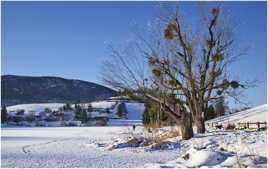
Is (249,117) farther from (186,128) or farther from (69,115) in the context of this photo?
(69,115)

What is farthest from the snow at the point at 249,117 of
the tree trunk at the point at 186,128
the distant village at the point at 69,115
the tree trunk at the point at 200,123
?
the distant village at the point at 69,115

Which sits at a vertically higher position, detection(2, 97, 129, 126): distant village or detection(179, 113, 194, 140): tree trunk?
detection(2, 97, 129, 126): distant village

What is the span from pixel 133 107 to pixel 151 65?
147 meters

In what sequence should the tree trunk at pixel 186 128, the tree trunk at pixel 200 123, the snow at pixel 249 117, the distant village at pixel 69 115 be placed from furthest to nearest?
the distant village at pixel 69 115, the snow at pixel 249 117, the tree trunk at pixel 200 123, the tree trunk at pixel 186 128

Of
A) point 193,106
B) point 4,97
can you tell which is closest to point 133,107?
point 4,97

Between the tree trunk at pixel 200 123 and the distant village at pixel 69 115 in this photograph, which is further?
the distant village at pixel 69 115

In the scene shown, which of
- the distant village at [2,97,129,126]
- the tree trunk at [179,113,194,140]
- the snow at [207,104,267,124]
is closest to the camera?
the tree trunk at [179,113,194,140]

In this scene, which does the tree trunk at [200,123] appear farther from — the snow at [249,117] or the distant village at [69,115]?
the distant village at [69,115]

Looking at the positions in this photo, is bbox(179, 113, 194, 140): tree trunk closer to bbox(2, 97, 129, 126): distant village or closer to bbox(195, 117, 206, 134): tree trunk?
bbox(195, 117, 206, 134): tree trunk

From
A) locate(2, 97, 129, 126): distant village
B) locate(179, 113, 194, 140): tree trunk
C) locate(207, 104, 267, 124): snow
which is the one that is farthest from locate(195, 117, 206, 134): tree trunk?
locate(2, 97, 129, 126): distant village

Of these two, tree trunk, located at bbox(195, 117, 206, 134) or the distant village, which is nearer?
tree trunk, located at bbox(195, 117, 206, 134)

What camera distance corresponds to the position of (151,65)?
39.7 ft

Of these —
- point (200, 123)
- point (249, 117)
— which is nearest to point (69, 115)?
point (249, 117)

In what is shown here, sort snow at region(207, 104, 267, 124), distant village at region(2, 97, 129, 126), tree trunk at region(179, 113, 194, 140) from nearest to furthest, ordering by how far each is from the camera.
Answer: tree trunk at region(179, 113, 194, 140), snow at region(207, 104, 267, 124), distant village at region(2, 97, 129, 126)
